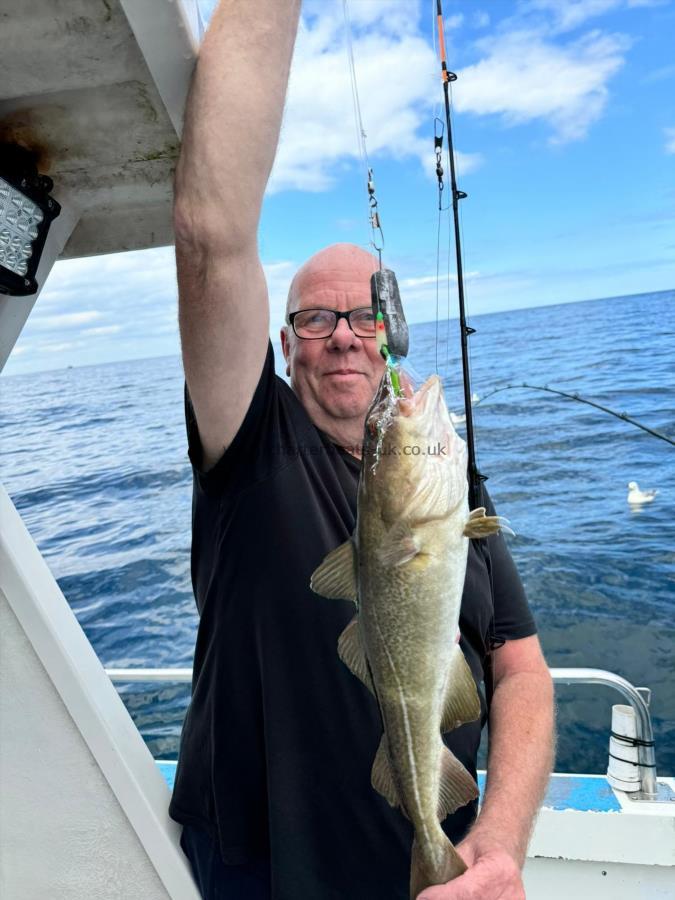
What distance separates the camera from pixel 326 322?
7.23 ft

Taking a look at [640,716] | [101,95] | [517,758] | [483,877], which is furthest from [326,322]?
[640,716]

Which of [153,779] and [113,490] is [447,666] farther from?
[113,490]

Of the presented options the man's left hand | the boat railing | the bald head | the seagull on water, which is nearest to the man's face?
the bald head

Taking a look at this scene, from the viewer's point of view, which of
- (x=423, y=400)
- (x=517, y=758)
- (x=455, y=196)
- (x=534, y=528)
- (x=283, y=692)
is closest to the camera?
(x=423, y=400)

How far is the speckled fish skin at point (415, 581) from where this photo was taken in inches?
58.3

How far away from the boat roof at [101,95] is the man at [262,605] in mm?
116

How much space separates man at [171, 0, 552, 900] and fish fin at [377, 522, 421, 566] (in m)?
0.32

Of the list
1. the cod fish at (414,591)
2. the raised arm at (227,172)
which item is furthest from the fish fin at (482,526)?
the raised arm at (227,172)

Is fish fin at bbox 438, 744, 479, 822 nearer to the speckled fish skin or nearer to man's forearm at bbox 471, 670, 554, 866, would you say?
the speckled fish skin

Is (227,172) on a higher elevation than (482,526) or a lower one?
higher

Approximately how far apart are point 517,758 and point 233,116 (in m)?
1.93

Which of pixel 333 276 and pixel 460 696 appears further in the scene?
pixel 333 276

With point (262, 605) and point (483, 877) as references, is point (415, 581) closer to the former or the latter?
point (262, 605)

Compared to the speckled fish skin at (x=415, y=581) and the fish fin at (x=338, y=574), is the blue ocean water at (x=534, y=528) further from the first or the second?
the fish fin at (x=338, y=574)
